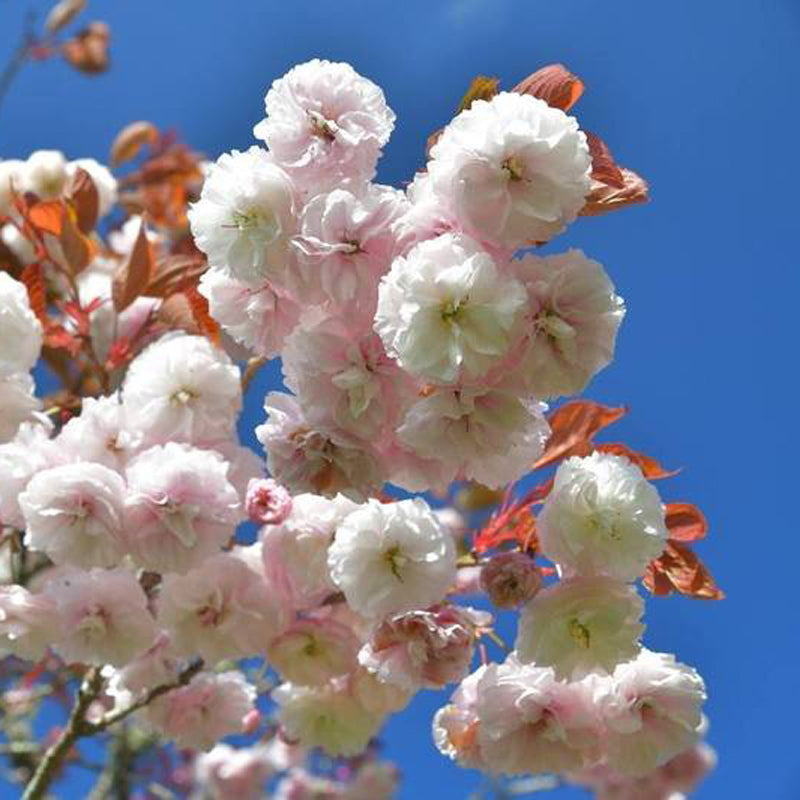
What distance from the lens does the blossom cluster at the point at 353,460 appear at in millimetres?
Answer: 986

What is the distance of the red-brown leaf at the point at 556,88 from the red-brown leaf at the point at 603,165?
0.04 meters

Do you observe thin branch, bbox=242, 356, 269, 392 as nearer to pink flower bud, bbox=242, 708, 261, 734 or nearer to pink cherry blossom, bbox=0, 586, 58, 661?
pink cherry blossom, bbox=0, 586, 58, 661

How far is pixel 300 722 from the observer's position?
1619 millimetres

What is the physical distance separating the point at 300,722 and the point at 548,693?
51cm

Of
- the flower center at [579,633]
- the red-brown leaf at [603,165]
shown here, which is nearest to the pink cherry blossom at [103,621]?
the flower center at [579,633]

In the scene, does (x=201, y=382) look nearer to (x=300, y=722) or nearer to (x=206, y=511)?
(x=206, y=511)

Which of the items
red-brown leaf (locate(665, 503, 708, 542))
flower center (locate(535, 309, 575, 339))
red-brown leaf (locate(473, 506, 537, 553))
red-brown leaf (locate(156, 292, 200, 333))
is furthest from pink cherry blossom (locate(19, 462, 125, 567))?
red-brown leaf (locate(665, 503, 708, 542))

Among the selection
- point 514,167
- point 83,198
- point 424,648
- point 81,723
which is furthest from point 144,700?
point 514,167

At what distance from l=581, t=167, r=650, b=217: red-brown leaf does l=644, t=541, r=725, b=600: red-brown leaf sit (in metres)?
0.46

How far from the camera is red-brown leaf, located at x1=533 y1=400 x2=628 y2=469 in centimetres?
136

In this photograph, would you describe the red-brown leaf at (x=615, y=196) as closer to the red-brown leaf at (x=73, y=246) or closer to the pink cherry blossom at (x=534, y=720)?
the pink cherry blossom at (x=534, y=720)

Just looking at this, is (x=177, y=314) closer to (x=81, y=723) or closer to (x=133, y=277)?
(x=133, y=277)

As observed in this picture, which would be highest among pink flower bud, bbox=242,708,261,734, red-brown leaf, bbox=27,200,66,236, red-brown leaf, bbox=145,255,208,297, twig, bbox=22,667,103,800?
red-brown leaf, bbox=27,200,66,236

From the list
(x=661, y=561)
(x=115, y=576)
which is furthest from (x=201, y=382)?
(x=661, y=561)
